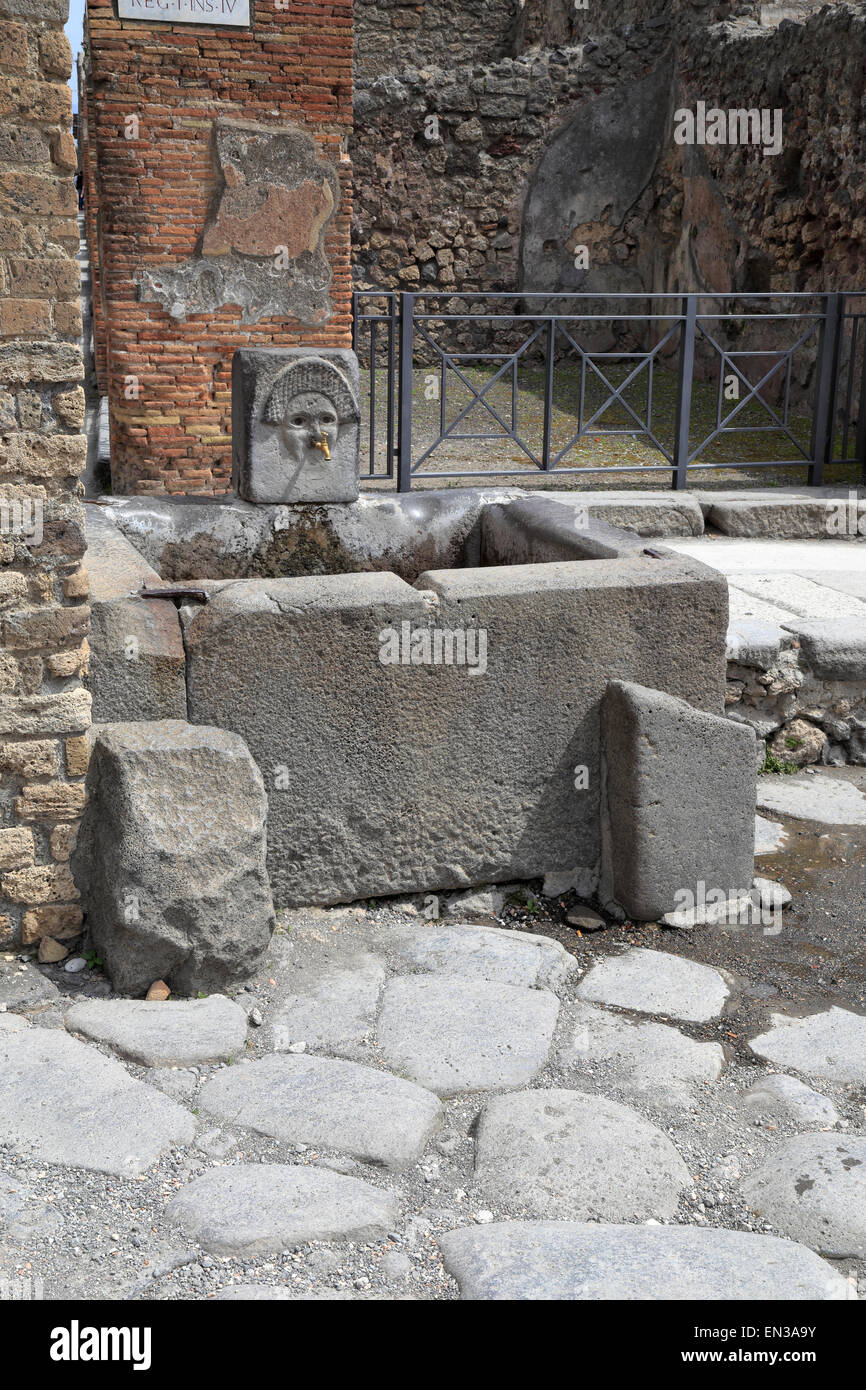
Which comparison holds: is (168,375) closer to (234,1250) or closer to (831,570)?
(831,570)

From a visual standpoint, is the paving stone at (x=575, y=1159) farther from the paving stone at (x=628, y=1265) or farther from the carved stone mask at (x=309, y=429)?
the carved stone mask at (x=309, y=429)

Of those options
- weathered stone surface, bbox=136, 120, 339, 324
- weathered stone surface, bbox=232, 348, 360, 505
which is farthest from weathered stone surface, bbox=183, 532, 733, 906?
weathered stone surface, bbox=136, 120, 339, 324

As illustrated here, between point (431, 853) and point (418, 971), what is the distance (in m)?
0.45

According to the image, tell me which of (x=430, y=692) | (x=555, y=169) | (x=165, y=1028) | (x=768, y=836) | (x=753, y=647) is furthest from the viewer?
(x=555, y=169)

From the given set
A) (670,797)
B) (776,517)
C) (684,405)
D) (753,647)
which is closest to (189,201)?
(684,405)

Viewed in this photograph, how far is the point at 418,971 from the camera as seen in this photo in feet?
11.8

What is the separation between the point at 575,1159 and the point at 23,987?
4.84 ft

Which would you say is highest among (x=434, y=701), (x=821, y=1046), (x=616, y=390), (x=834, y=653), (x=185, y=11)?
(x=185, y=11)

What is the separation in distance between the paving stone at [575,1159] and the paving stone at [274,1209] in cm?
27

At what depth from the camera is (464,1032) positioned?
10.7 ft

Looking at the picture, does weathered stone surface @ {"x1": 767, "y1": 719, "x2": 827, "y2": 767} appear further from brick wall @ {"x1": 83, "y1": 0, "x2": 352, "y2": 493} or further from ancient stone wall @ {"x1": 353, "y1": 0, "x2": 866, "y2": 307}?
ancient stone wall @ {"x1": 353, "y1": 0, "x2": 866, "y2": 307}

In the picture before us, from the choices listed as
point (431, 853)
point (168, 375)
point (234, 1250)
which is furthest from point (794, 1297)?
point (168, 375)

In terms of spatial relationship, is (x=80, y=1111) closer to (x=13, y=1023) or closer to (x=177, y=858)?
(x=13, y=1023)

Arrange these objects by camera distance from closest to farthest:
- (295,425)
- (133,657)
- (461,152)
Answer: (133,657) → (295,425) → (461,152)
